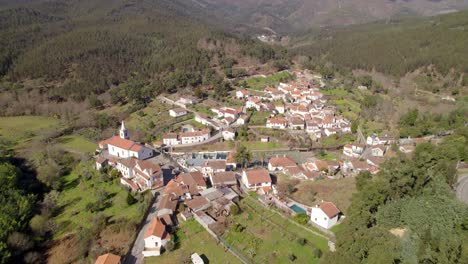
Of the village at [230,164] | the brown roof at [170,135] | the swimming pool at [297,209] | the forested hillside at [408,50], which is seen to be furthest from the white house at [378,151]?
the forested hillside at [408,50]

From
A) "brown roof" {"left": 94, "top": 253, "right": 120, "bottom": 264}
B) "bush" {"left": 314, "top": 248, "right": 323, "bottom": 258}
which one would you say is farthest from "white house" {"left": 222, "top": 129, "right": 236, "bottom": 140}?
"brown roof" {"left": 94, "top": 253, "right": 120, "bottom": 264}

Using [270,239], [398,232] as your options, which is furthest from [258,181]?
[398,232]

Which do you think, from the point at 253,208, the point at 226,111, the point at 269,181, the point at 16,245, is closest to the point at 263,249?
the point at 253,208

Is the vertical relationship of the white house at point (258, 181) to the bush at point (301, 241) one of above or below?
below

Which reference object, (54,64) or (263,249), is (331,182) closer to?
(263,249)

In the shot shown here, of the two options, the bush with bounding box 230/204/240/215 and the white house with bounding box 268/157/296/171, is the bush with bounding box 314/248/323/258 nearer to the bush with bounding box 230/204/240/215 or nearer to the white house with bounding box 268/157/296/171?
the bush with bounding box 230/204/240/215

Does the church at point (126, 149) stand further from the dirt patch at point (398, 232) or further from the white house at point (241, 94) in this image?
the dirt patch at point (398, 232)
